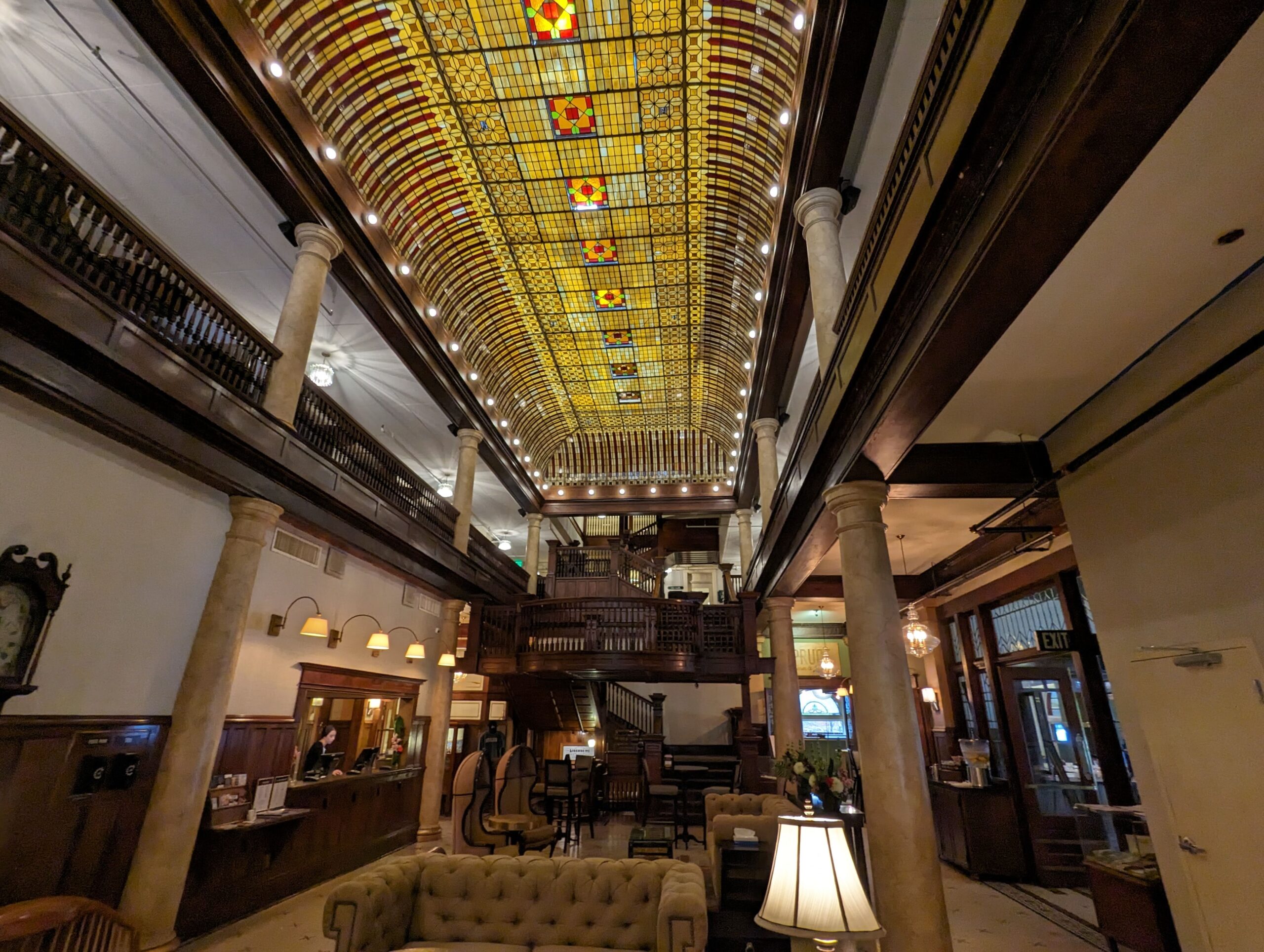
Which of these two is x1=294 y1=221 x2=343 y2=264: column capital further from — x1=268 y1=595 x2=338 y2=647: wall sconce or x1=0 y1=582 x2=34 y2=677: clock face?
x1=0 y1=582 x2=34 y2=677: clock face

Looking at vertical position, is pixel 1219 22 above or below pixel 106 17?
below

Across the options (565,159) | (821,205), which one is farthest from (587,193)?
(821,205)

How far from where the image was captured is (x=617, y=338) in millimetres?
11781

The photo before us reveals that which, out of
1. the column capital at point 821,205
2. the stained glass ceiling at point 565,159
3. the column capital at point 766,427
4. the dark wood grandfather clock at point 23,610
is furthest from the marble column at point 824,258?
the dark wood grandfather clock at point 23,610

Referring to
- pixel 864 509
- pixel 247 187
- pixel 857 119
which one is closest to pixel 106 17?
pixel 247 187

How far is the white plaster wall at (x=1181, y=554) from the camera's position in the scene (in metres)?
3.42

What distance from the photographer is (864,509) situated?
4.88m

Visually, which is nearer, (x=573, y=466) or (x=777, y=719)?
(x=777, y=719)

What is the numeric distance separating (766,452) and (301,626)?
7513 millimetres

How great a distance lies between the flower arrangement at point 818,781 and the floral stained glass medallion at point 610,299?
25.0 ft

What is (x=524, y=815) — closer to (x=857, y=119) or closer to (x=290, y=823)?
(x=290, y=823)

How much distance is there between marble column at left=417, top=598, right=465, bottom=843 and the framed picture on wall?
2.53 metres

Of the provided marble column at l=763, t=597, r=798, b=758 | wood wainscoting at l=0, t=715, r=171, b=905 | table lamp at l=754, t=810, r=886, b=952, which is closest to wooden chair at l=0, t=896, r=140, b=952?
wood wainscoting at l=0, t=715, r=171, b=905

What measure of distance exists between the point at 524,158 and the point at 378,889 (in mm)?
7973
